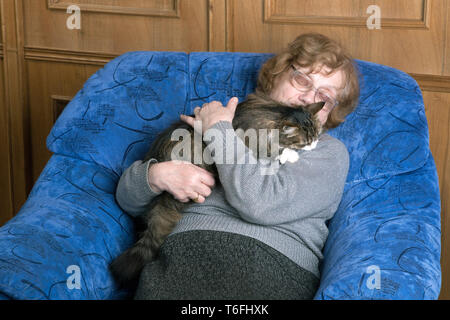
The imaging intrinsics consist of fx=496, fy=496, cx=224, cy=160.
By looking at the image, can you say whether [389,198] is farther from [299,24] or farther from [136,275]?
[299,24]

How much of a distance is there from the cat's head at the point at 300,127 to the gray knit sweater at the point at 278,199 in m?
0.03

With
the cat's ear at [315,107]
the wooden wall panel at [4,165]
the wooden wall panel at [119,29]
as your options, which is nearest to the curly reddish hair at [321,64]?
the cat's ear at [315,107]

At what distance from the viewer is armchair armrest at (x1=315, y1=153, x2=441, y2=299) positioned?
1076 mm

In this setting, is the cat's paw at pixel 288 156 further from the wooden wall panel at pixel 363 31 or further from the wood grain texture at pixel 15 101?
the wood grain texture at pixel 15 101

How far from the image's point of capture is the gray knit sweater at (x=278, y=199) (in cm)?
122

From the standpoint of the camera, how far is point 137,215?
153 centimetres

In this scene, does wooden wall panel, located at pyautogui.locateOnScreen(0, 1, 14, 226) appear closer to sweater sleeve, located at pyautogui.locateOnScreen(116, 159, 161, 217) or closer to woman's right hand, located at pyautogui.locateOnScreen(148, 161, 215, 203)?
sweater sleeve, located at pyautogui.locateOnScreen(116, 159, 161, 217)

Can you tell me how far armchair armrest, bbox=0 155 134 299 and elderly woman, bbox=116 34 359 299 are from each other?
4.1 inches

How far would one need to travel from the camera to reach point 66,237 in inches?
52.7

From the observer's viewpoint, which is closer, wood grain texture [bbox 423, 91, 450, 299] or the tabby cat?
the tabby cat

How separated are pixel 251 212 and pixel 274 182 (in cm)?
9

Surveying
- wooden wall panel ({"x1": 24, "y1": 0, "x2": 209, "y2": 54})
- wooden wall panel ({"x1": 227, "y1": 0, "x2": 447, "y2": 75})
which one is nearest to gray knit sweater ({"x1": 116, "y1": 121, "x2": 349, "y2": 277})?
wooden wall panel ({"x1": 227, "y1": 0, "x2": 447, "y2": 75})

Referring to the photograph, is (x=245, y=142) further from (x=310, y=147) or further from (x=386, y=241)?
(x=386, y=241)

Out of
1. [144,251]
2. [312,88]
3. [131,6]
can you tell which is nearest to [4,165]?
[131,6]
